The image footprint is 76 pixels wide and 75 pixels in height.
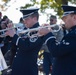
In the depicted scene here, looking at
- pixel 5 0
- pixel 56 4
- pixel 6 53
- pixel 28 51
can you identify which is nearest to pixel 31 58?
pixel 28 51

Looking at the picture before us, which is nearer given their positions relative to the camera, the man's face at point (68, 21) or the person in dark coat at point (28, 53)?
the man's face at point (68, 21)

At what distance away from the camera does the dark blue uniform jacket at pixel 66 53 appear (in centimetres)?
532

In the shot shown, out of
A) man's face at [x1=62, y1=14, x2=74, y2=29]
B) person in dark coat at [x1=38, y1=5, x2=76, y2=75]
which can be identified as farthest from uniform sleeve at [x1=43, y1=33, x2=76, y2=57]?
man's face at [x1=62, y1=14, x2=74, y2=29]

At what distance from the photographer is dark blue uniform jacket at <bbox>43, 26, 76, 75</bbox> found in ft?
17.4

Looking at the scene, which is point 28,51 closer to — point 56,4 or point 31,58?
point 31,58

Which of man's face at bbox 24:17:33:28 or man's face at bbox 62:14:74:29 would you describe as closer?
man's face at bbox 62:14:74:29

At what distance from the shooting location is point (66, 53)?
5336 millimetres

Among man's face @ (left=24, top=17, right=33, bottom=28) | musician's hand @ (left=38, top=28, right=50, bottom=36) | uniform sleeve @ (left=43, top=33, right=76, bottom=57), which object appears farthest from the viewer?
man's face @ (left=24, top=17, right=33, bottom=28)

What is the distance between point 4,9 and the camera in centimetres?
2300

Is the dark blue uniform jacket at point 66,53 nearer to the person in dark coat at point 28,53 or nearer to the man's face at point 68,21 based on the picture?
the man's face at point 68,21

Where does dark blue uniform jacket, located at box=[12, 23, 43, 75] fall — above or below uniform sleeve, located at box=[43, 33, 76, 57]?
below

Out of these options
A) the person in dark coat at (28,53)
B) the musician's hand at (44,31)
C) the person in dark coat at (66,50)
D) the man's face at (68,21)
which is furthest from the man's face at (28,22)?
the man's face at (68,21)

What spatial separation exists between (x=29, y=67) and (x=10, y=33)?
71cm

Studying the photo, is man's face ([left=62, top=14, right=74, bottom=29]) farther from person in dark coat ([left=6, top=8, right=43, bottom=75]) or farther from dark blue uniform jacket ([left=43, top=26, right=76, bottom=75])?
person in dark coat ([left=6, top=8, right=43, bottom=75])
